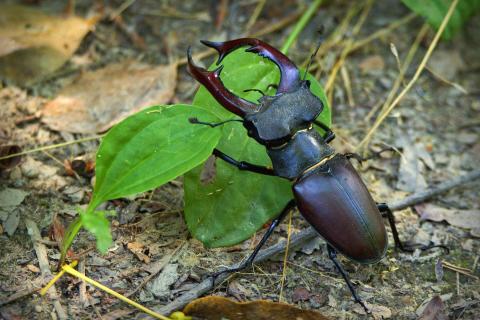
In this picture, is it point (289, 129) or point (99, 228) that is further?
point (289, 129)

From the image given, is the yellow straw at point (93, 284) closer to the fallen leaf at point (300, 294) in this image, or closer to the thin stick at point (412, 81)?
the fallen leaf at point (300, 294)

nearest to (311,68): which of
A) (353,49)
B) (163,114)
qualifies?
(353,49)

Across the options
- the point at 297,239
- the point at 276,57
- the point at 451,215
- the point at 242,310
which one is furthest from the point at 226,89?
the point at 451,215

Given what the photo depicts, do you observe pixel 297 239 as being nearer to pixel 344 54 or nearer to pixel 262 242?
pixel 262 242

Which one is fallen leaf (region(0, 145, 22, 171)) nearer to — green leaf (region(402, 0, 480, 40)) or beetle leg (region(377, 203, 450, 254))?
beetle leg (region(377, 203, 450, 254))

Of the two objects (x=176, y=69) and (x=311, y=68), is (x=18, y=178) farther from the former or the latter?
(x=311, y=68)
